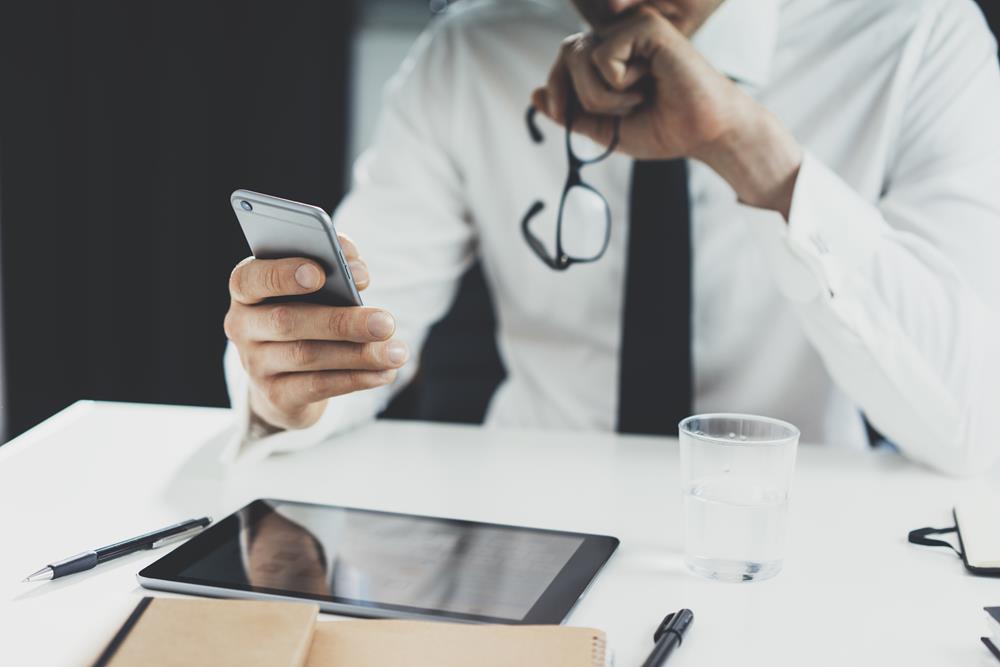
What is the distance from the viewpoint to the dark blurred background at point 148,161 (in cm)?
251

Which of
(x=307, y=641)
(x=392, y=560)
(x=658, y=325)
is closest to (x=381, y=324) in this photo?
(x=392, y=560)

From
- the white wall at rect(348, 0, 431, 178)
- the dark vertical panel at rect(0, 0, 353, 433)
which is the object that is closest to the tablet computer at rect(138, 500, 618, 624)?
the dark vertical panel at rect(0, 0, 353, 433)

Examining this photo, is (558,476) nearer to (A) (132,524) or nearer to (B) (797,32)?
(A) (132,524)

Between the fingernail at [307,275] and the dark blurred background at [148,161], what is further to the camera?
the dark blurred background at [148,161]

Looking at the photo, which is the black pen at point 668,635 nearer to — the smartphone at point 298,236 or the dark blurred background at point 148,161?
the smartphone at point 298,236

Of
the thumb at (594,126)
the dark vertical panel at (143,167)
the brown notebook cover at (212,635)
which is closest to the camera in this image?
the brown notebook cover at (212,635)

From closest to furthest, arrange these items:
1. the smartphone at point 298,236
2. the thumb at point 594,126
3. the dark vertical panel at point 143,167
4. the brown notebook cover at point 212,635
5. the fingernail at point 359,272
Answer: the brown notebook cover at point 212,635
the smartphone at point 298,236
the fingernail at point 359,272
the thumb at point 594,126
the dark vertical panel at point 143,167

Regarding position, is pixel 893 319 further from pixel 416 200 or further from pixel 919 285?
pixel 416 200

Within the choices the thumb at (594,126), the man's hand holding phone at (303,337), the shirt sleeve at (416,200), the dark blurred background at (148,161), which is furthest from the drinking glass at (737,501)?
the dark blurred background at (148,161)

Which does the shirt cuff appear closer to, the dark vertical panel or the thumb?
the thumb

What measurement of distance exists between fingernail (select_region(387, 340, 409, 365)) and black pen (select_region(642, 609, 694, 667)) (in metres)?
0.32

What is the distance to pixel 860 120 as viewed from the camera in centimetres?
120

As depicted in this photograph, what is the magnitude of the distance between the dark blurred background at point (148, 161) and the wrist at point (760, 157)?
1.90m

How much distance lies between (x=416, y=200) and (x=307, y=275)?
0.59 m
